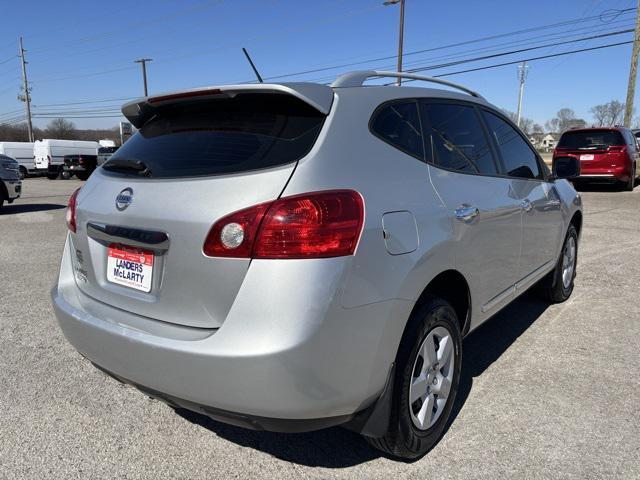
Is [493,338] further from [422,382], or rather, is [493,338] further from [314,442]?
[314,442]

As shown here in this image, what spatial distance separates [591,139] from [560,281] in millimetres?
10844

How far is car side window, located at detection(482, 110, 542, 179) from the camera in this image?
3.36 meters

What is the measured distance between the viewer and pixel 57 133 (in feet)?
280

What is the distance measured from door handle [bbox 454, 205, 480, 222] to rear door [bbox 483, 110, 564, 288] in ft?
2.42

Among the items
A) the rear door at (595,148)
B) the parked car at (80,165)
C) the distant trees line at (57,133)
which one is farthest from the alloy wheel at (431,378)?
the distant trees line at (57,133)

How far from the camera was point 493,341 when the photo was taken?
3.79 m

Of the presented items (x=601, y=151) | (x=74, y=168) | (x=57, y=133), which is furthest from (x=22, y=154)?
(x=57, y=133)

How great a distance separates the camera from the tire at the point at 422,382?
85.4 inches

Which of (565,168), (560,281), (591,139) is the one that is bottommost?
(560,281)

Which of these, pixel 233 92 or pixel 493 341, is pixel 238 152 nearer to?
pixel 233 92

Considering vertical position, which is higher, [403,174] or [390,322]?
[403,174]

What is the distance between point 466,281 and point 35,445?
2260 mm

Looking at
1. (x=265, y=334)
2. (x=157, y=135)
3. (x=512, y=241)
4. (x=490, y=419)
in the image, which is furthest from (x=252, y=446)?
(x=512, y=241)

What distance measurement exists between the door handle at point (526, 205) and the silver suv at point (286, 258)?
2.24ft
